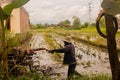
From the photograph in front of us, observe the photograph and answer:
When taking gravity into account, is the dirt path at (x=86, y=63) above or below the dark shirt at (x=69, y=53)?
below

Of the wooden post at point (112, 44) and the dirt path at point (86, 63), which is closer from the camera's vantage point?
the wooden post at point (112, 44)

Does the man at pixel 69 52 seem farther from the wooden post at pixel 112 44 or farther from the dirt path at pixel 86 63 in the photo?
the wooden post at pixel 112 44

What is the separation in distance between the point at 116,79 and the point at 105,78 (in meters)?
3.81

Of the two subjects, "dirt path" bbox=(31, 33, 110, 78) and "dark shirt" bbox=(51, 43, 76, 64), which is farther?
"dirt path" bbox=(31, 33, 110, 78)

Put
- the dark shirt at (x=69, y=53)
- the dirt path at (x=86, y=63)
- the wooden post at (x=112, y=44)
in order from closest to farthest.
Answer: the wooden post at (x=112, y=44), the dark shirt at (x=69, y=53), the dirt path at (x=86, y=63)

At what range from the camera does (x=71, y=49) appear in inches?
293

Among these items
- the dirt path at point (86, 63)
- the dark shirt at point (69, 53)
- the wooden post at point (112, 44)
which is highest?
the wooden post at point (112, 44)

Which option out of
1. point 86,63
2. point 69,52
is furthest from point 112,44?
point 86,63

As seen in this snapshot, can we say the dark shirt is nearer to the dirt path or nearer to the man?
the man

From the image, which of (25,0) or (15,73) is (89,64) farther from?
(25,0)

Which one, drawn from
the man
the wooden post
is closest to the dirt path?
the man

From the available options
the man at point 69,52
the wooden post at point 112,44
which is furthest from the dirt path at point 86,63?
the wooden post at point 112,44

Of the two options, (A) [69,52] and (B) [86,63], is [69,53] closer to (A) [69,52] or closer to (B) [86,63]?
(A) [69,52]

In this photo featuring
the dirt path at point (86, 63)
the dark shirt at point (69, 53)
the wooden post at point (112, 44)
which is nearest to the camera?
the wooden post at point (112, 44)
